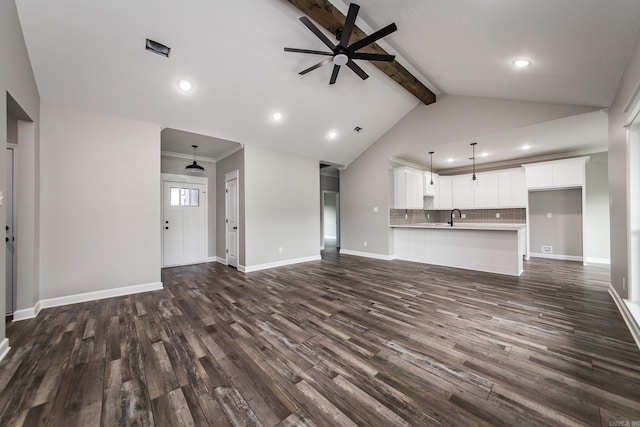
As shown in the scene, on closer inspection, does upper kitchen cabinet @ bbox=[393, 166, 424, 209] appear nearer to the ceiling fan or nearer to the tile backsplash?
the tile backsplash

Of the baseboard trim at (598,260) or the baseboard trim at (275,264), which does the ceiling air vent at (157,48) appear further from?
the baseboard trim at (598,260)

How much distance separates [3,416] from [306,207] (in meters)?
5.24

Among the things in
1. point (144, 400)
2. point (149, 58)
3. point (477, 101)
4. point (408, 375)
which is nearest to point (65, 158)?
point (149, 58)

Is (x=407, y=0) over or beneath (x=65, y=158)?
over

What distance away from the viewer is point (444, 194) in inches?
296

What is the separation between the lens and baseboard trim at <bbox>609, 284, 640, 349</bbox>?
2.20 metres

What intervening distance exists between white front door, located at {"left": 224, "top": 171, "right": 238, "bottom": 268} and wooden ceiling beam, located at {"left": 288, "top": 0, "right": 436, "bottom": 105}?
342 cm

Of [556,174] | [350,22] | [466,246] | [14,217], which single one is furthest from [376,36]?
[556,174]

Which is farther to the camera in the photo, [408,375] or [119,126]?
[119,126]

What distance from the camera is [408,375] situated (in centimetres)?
176

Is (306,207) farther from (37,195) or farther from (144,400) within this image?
(144,400)

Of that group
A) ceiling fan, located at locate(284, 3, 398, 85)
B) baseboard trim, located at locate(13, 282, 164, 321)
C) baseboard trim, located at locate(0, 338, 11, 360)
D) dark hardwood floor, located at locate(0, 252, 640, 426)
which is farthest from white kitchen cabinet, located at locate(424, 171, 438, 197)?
baseboard trim, located at locate(0, 338, 11, 360)

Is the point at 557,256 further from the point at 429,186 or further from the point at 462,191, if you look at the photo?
the point at 429,186

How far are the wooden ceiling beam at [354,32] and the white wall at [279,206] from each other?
2.81 metres
